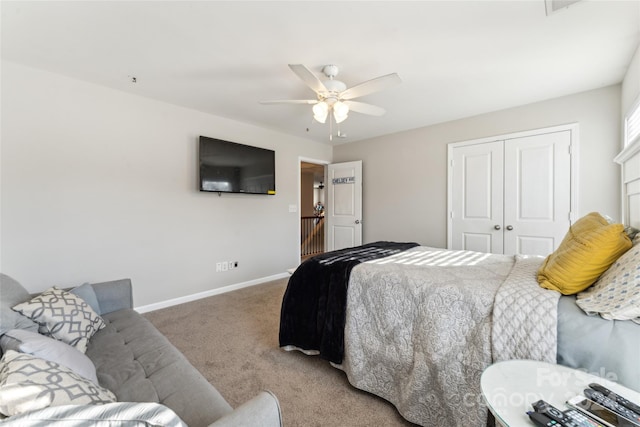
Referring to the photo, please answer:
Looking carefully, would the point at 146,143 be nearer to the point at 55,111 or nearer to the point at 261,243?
the point at 55,111

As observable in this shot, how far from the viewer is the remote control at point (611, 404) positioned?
0.79m

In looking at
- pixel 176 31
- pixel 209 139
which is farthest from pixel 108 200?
pixel 176 31

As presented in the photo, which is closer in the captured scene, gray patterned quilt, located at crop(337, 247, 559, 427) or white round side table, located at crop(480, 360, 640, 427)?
white round side table, located at crop(480, 360, 640, 427)

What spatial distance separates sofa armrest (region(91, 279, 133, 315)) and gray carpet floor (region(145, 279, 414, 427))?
61cm

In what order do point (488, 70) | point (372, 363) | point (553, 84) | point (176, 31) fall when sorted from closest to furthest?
point (372, 363)
point (176, 31)
point (488, 70)
point (553, 84)

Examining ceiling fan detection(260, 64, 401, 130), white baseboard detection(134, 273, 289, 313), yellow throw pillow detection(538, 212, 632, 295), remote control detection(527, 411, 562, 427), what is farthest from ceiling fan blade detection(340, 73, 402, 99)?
white baseboard detection(134, 273, 289, 313)

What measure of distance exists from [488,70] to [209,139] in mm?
3222

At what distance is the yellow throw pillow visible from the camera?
1.28 meters

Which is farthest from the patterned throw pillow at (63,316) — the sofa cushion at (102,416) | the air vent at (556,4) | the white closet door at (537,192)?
the white closet door at (537,192)

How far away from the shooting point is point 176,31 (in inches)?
77.0

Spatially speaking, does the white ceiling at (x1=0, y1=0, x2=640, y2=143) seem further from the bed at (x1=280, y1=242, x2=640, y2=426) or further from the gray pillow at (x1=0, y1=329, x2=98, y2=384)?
the gray pillow at (x1=0, y1=329, x2=98, y2=384)

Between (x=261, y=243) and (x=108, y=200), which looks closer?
(x=108, y=200)

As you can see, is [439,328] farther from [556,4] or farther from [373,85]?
[556,4]

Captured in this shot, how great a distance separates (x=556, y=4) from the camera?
5.49ft
